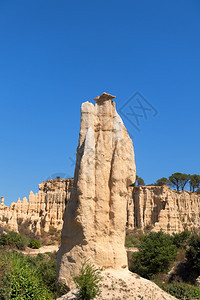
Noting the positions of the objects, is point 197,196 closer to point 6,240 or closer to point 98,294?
point 6,240

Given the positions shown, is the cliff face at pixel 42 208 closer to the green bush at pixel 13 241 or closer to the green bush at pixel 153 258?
the green bush at pixel 13 241

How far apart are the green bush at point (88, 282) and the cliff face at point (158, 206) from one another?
39.9m

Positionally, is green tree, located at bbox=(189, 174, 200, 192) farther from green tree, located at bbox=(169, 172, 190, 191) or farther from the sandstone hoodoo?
the sandstone hoodoo

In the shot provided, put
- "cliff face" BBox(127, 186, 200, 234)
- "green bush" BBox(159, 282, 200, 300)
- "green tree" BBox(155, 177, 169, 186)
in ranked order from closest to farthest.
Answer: "green bush" BBox(159, 282, 200, 300), "cliff face" BBox(127, 186, 200, 234), "green tree" BBox(155, 177, 169, 186)

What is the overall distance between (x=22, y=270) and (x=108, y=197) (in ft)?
10.6

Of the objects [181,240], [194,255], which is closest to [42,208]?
[181,240]

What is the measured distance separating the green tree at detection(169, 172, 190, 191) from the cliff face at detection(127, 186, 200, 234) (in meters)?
10.5

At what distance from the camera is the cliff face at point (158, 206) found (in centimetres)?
4924

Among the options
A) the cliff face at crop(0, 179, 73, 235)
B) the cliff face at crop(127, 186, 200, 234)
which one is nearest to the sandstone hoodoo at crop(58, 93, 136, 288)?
the cliff face at crop(0, 179, 73, 235)

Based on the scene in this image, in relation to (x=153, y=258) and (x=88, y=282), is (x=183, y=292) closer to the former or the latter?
(x=88, y=282)

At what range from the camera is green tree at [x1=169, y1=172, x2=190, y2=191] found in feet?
208

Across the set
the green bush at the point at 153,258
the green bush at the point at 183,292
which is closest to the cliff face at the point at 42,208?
the green bush at the point at 153,258

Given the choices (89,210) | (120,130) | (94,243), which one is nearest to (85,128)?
(120,130)

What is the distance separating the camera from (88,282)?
8.23 meters
